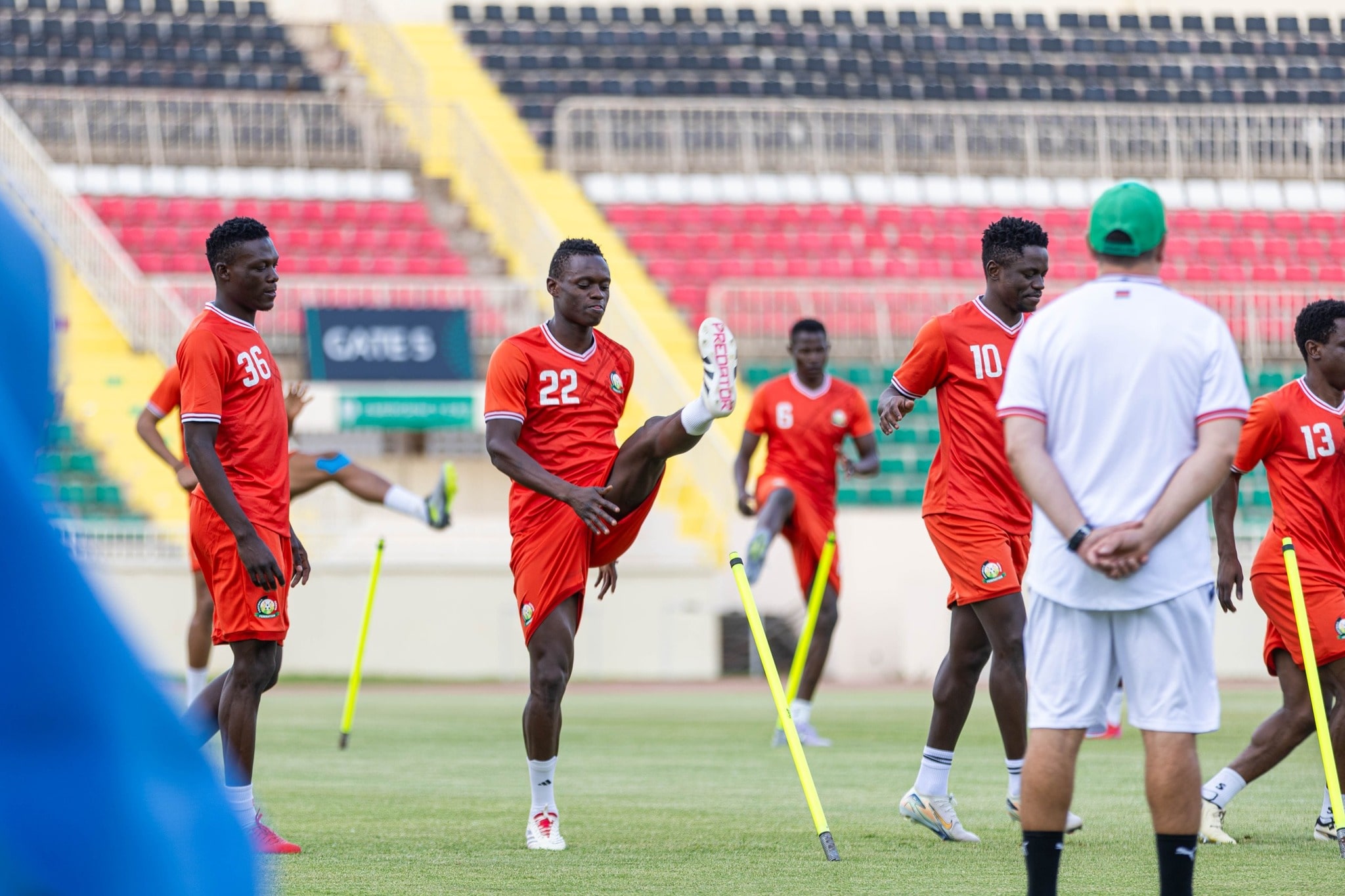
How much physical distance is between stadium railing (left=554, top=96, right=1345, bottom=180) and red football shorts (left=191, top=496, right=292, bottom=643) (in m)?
23.4

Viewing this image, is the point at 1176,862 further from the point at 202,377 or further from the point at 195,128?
the point at 195,128

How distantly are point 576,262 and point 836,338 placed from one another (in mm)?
17627

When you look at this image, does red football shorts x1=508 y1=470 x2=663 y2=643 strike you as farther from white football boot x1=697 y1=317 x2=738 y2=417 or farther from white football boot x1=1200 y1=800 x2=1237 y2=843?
white football boot x1=1200 y1=800 x2=1237 y2=843

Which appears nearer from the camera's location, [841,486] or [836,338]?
[841,486]

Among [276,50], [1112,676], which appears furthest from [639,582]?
[276,50]

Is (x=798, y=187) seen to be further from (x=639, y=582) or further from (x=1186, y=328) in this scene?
(x=1186, y=328)

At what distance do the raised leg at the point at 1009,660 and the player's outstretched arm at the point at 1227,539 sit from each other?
0.87 m

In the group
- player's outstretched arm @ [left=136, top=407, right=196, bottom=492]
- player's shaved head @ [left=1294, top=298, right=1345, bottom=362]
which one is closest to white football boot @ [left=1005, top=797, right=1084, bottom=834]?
player's shaved head @ [left=1294, top=298, right=1345, bottom=362]

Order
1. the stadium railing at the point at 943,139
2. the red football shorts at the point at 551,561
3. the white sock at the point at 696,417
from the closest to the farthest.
→ the white sock at the point at 696,417 → the red football shorts at the point at 551,561 → the stadium railing at the point at 943,139

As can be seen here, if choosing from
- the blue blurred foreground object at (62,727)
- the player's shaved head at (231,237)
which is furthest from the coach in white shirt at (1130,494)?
the blue blurred foreground object at (62,727)

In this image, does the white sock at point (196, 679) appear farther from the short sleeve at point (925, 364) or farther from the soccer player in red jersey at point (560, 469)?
the short sleeve at point (925, 364)

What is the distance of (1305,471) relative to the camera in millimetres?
7434

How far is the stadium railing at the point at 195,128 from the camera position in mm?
28688

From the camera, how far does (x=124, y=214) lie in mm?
27297
